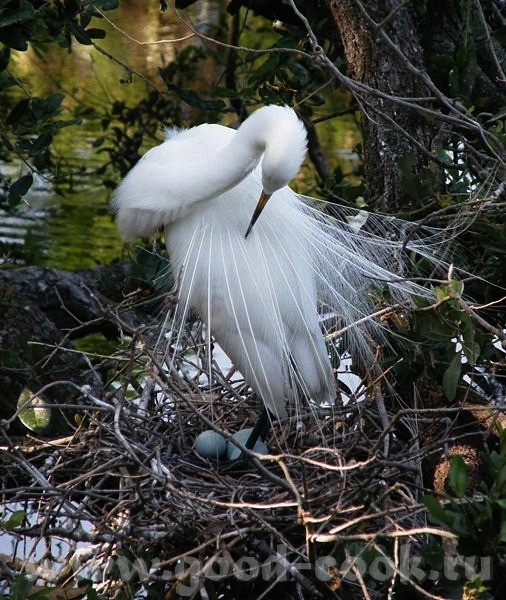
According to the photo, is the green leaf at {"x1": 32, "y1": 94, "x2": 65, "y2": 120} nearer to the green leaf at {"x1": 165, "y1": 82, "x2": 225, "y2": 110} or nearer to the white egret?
the white egret

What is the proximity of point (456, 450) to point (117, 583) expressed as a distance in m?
0.98

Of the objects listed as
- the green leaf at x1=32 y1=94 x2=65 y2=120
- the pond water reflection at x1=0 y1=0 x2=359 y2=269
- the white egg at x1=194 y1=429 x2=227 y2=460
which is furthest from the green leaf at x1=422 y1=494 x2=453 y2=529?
the pond water reflection at x1=0 y1=0 x2=359 y2=269

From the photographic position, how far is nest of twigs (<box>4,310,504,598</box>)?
2.01 metres

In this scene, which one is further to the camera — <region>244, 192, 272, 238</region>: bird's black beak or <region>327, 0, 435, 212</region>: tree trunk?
<region>327, 0, 435, 212</region>: tree trunk

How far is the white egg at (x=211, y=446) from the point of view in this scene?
273 cm

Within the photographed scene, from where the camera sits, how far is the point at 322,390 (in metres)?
2.81

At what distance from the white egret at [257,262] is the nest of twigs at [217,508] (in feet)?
0.63

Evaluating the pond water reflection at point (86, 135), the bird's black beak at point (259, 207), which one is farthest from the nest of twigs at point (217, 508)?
the pond water reflection at point (86, 135)

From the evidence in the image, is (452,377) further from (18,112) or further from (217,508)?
(18,112)

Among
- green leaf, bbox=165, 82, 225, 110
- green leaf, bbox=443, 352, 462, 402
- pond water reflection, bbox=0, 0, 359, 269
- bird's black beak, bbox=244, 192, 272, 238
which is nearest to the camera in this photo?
green leaf, bbox=443, 352, 462, 402

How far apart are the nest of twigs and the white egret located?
0.19m

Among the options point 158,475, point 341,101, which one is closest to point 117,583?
point 158,475

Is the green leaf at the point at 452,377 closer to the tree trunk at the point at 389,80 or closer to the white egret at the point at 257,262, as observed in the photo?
the white egret at the point at 257,262

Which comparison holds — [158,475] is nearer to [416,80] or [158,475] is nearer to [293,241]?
[293,241]
